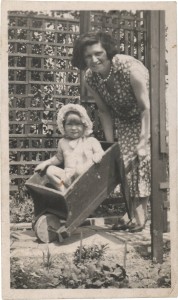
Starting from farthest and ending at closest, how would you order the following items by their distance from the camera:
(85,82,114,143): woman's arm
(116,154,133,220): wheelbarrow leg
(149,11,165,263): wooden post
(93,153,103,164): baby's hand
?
(85,82,114,143): woman's arm → (116,154,133,220): wheelbarrow leg → (93,153,103,164): baby's hand → (149,11,165,263): wooden post

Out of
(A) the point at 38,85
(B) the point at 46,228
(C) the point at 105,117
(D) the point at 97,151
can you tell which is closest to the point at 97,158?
(D) the point at 97,151

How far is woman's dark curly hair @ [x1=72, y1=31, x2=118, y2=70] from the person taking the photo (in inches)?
112

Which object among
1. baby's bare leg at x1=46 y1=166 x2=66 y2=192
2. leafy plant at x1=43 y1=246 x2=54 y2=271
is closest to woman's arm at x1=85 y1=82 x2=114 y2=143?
baby's bare leg at x1=46 y1=166 x2=66 y2=192

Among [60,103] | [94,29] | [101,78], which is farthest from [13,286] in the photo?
[94,29]

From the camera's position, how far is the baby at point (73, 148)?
2.87 meters

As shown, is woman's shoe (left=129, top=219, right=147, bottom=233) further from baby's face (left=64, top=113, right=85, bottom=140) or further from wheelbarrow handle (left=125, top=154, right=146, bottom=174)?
baby's face (left=64, top=113, right=85, bottom=140)

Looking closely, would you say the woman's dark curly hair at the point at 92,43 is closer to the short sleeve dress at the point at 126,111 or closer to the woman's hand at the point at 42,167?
the short sleeve dress at the point at 126,111

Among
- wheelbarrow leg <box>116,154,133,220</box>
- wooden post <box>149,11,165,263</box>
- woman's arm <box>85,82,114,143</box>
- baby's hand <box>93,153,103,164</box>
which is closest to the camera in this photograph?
wooden post <box>149,11,165,263</box>

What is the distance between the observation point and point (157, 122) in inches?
107

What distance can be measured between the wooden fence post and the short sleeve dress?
20 centimetres

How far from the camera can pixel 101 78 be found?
2994mm

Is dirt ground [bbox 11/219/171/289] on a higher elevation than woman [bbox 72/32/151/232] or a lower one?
lower

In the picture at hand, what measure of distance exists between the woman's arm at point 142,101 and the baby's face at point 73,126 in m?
0.34

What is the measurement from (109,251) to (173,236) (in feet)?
1.17
